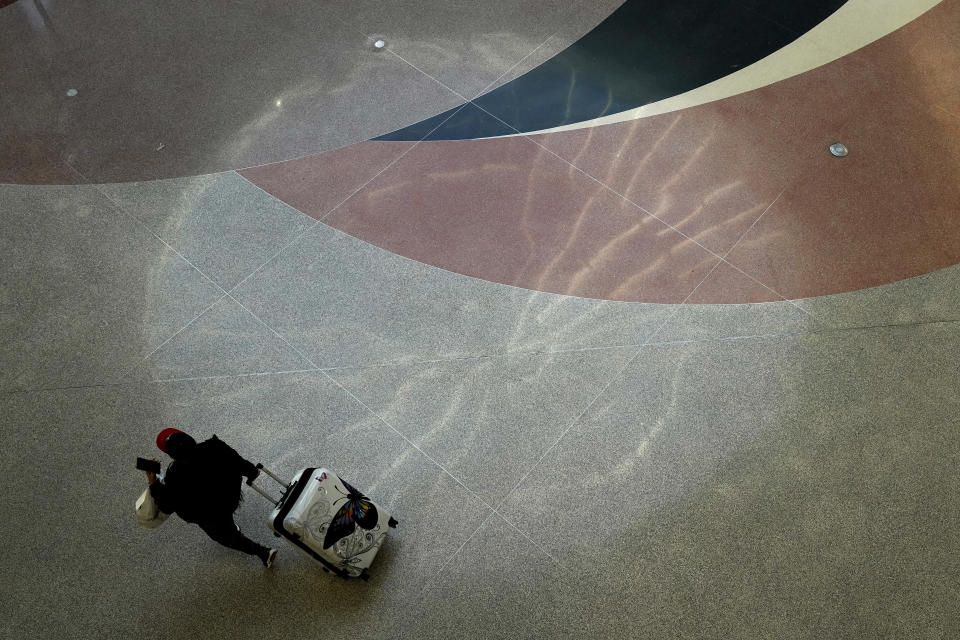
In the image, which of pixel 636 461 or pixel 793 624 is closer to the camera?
pixel 793 624

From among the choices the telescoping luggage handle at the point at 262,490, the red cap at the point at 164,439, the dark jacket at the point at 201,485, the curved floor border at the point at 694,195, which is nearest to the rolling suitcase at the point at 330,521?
the telescoping luggage handle at the point at 262,490

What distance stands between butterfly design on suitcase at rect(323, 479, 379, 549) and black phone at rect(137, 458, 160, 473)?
2.77 ft

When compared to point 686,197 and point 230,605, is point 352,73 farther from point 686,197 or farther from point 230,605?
point 230,605

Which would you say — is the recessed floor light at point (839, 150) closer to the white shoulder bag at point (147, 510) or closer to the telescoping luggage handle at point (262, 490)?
the telescoping luggage handle at point (262, 490)

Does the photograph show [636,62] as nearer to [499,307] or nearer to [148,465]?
[499,307]

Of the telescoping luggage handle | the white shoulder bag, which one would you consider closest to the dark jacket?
the white shoulder bag

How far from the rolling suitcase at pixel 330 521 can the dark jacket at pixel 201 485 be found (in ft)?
0.58

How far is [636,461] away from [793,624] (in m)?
1.11

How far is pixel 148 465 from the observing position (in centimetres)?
361

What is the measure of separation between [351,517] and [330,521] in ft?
0.36

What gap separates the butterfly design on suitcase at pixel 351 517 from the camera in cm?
388

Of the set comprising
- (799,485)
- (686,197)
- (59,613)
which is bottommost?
(59,613)

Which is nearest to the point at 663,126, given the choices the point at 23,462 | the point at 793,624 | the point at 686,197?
the point at 686,197

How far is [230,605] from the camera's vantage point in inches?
161
